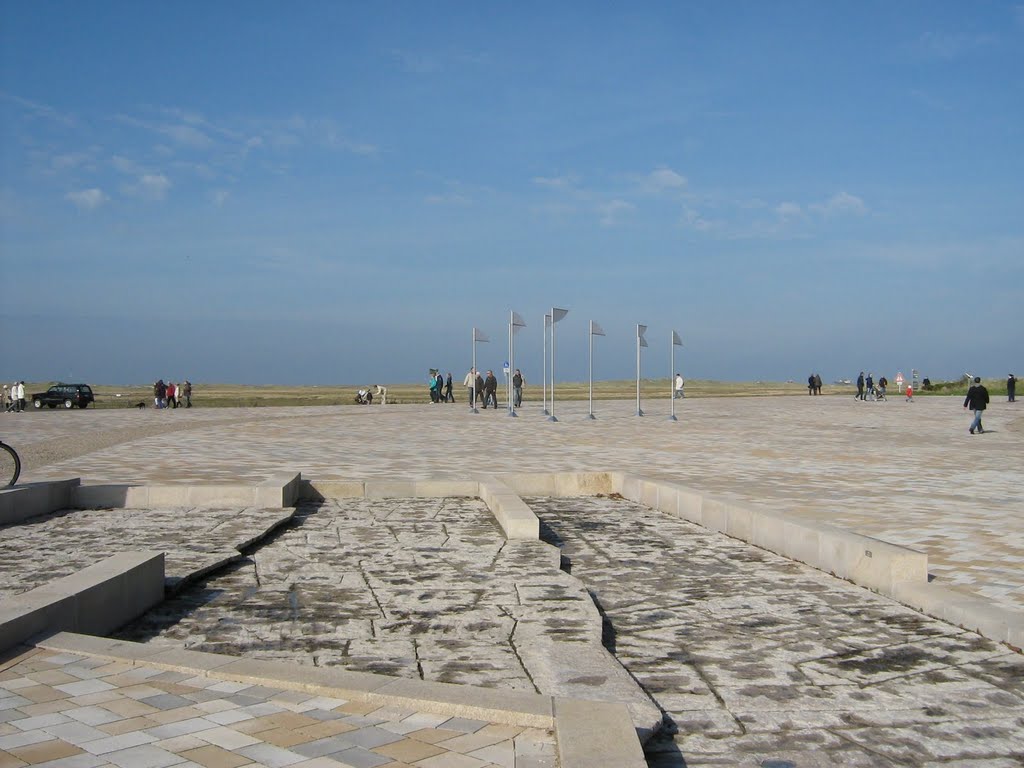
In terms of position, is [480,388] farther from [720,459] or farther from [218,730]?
[218,730]

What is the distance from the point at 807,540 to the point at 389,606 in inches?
137

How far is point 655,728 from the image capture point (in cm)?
400

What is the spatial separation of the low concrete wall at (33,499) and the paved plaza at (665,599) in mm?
237

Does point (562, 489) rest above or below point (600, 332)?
below

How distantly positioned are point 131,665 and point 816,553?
5.20 meters

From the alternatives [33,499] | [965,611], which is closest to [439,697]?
[965,611]

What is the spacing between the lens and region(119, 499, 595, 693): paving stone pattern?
5223mm

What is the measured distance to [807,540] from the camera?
7793 mm

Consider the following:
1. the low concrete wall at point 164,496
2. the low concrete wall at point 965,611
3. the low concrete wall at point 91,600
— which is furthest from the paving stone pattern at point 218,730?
the low concrete wall at point 164,496

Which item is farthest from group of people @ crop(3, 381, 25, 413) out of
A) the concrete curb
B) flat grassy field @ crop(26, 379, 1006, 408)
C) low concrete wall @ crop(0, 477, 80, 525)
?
the concrete curb

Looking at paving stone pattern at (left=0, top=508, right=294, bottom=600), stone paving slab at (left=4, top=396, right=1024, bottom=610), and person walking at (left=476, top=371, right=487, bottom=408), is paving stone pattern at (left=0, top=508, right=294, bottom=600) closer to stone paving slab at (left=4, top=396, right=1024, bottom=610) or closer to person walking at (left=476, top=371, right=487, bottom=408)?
stone paving slab at (left=4, top=396, right=1024, bottom=610)

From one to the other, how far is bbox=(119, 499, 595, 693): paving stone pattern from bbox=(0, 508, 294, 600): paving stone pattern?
0.27 metres

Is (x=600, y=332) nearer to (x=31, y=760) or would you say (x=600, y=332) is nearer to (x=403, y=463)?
(x=403, y=463)

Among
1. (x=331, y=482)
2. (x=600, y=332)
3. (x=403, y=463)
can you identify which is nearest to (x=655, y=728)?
(x=331, y=482)
